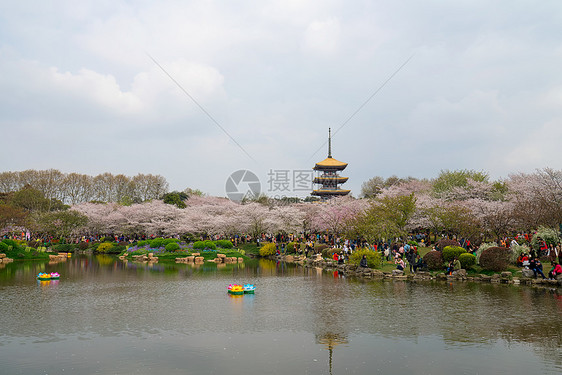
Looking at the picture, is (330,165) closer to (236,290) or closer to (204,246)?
(204,246)

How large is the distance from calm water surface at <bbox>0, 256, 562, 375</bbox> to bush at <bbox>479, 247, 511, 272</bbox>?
7.23ft

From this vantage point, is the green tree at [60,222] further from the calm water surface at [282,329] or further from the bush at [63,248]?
Result: the calm water surface at [282,329]

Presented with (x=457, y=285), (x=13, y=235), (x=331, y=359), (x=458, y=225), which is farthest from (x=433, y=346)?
(x=13, y=235)

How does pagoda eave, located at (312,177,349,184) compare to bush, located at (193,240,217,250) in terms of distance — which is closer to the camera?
bush, located at (193,240,217,250)

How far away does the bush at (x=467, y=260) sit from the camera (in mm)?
22148

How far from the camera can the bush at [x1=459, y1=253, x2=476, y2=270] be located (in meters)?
22.1

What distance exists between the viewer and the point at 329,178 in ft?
249

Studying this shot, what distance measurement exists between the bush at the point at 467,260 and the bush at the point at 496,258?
791mm

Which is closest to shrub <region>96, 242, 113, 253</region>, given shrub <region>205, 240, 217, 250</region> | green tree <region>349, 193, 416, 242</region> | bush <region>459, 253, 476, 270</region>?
shrub <region>205, 240, 217, 250</region>

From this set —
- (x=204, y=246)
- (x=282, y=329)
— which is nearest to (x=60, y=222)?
(x=204, y=246)

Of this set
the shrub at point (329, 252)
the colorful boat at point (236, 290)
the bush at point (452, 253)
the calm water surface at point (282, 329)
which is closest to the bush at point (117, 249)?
the shrub at point (329, 252)

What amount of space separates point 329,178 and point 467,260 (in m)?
54.0

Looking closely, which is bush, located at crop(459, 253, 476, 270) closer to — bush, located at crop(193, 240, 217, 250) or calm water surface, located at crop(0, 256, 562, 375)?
calm water surface, located at crop(0, 256, 562, 375)

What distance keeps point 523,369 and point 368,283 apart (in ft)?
40.6
